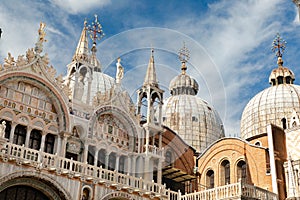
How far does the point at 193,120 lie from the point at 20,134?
26.0 meters

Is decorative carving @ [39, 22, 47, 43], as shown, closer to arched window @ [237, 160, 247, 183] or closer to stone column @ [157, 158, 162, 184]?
stone column @ [157, 158, 162, 184]

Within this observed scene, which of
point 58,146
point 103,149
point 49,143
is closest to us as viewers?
point 58,146

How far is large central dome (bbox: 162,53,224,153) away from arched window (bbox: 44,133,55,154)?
22.4 meters

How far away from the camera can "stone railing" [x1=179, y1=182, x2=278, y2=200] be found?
70.7 feet

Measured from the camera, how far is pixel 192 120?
43531 mm

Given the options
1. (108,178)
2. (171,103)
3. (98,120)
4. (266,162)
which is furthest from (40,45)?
(171,103)

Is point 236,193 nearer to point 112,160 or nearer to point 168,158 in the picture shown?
point 112,160

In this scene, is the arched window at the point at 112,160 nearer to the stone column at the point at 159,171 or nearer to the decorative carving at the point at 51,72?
the stone column at the point at 159,171

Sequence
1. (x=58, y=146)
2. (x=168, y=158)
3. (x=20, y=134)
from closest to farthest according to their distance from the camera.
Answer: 1. (x=20, y=134)
2. (x=58, y=146)
3. (x=168, y=158)

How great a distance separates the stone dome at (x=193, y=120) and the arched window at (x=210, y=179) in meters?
11.8

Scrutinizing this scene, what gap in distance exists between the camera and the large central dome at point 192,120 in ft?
139

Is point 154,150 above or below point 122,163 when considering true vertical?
above

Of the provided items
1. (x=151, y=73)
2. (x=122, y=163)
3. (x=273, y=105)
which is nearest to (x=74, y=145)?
(x=122, y=163)

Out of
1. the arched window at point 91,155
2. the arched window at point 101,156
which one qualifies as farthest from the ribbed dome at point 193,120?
the arched window at point 91,155
